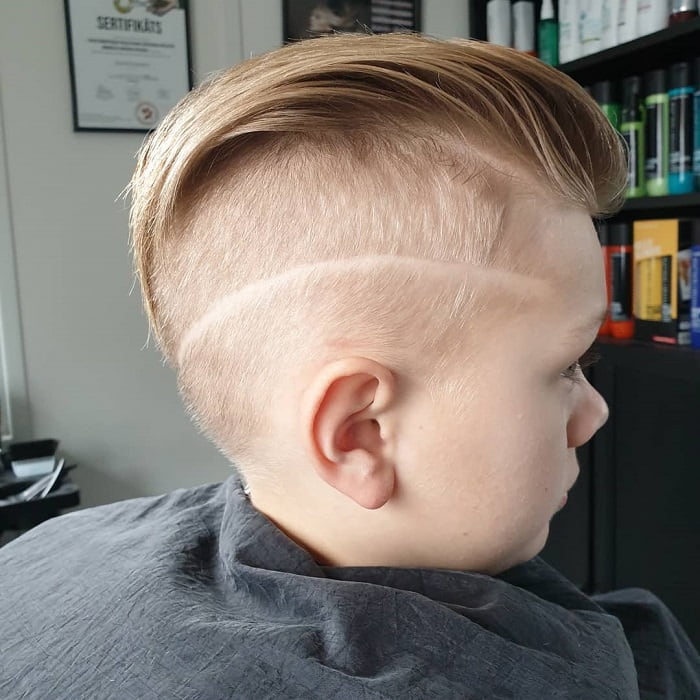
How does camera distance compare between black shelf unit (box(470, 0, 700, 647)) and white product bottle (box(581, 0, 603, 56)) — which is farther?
white product bottle (box(581, 0, 603, 56))

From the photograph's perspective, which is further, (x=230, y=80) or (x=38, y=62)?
(x=38, y=62)

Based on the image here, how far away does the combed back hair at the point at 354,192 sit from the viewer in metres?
0.57

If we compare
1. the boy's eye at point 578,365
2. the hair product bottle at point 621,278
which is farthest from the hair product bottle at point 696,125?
the boy's eye at point 578,365

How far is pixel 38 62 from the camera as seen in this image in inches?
75.3

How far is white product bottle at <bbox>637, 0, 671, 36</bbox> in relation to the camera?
5.65ft

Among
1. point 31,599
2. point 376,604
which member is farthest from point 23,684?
point 376,604

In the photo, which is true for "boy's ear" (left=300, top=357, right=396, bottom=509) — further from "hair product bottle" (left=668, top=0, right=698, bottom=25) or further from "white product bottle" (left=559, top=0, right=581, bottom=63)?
"white product bottle" (left=559, top=0, right=581, bottom=63)

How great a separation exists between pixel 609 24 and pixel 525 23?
365 millimetres

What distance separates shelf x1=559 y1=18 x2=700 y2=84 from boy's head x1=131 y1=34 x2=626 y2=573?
128 centimetres

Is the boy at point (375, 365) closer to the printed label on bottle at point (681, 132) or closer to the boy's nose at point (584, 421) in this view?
the boy's nose at point (584, 421)

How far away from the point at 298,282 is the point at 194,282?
114 millimetres

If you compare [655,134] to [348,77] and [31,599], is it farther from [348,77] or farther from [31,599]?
[31,599]

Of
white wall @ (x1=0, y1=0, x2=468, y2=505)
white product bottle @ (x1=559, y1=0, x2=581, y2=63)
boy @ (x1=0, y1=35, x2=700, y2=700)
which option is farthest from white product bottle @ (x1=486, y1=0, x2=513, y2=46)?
boy @ (x1=0, y1=35, x2=700, y2=700)

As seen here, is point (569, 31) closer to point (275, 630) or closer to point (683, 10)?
point (683, 10)
